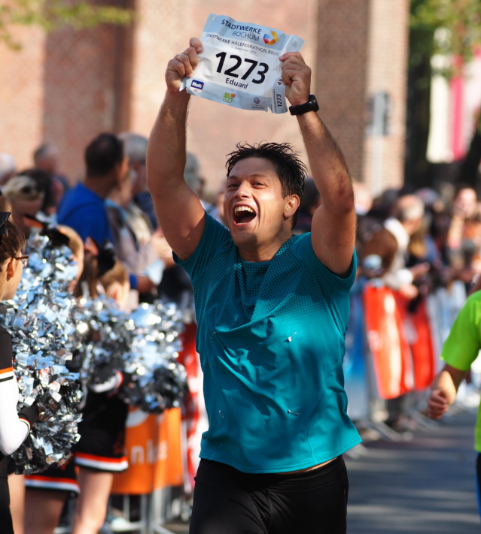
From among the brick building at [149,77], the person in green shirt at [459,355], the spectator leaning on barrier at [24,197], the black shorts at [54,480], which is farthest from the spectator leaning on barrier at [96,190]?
the brick building at [149,77]

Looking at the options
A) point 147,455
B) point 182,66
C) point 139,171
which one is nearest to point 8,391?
point 182,66

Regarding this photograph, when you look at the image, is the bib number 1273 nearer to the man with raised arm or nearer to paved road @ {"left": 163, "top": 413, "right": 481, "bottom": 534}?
the man with raised arm

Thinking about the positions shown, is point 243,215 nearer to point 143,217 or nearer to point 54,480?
point 54,480

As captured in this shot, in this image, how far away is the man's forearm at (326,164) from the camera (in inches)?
132

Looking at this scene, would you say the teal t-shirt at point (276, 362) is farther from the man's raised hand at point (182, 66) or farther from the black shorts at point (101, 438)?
the black shorts at point (101, 438)

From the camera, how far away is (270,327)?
349cm

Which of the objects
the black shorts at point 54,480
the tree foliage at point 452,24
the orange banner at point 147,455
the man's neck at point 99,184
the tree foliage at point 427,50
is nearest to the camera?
the black shorts at point 54,480

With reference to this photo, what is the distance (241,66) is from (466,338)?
1.69 m

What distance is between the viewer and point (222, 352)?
11.6ft

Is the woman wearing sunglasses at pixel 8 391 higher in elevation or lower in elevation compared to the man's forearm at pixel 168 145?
lower

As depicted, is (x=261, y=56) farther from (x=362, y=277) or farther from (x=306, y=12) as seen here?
(x=306, y=12)

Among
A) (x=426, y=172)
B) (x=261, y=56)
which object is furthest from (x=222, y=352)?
(x=426, y=172)

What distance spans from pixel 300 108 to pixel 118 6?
19.4m

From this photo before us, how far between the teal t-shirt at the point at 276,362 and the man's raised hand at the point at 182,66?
674 mm
